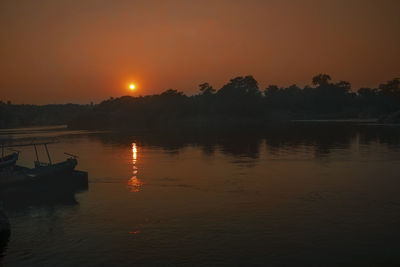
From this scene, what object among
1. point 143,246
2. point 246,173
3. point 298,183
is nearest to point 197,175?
point 246,173

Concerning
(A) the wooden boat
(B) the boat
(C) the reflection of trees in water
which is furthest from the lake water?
(C) the reflection of trees in water

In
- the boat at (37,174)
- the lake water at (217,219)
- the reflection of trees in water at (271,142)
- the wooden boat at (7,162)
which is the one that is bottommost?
the lake water at (217,219)

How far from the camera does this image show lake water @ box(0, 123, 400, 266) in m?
19.3

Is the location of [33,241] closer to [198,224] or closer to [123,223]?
[123,223]

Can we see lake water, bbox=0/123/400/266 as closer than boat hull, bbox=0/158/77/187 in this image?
Yes

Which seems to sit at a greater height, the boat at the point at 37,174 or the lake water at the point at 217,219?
the boat at the point at 37,174

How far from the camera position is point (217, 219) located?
25.4 meters

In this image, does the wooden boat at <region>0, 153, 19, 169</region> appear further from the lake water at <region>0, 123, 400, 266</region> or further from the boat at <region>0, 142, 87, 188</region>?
the lake water at <region>0, 123, 400, 266</region>

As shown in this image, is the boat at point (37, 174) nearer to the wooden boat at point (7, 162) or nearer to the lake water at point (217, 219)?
the wooden boat at point (7, 162)

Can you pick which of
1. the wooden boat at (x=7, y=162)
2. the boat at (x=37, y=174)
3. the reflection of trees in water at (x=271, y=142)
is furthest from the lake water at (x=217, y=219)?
the reflection of trees in water at (x=271, y=142)

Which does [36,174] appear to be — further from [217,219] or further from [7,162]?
[217,219]

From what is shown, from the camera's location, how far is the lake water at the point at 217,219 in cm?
1934

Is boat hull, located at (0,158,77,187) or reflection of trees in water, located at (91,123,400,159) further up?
boat hull, located at (0,158,77,187)

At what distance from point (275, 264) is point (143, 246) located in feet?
23.5
